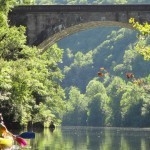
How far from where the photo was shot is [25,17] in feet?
185

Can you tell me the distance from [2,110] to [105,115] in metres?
106

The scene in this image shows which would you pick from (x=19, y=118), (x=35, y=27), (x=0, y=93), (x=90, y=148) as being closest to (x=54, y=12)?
(x=35, y=27)

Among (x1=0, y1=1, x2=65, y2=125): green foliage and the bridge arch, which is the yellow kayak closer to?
(x1=0, y1=1, x2=65, y2=125): green foliage

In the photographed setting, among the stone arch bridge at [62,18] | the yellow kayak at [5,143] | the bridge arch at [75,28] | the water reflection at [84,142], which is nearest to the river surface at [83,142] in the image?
the water reflection at [84,142]

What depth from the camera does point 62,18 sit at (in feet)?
184

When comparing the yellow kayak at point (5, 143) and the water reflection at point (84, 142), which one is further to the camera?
the water reflection at point (84, 142)

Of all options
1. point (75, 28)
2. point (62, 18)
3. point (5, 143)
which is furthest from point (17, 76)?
point (5, 143)

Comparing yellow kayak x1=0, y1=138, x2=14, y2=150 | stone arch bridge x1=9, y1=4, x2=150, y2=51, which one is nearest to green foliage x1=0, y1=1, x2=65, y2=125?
stone arch bridge x1=9, y1=4, x2=150, y2=51

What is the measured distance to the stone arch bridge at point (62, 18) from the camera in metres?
54.4

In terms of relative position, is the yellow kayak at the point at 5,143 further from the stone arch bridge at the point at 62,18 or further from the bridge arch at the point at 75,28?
the bridge arch at the point at 75,28

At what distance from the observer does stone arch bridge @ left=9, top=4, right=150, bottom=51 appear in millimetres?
54438

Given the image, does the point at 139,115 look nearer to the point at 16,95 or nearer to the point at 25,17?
the point at 25,17

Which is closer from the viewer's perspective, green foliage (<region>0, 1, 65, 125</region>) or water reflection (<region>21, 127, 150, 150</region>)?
water reflection (<region>21, 127, 150, 150</region>)

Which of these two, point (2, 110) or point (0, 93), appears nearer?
point (0, 93)
